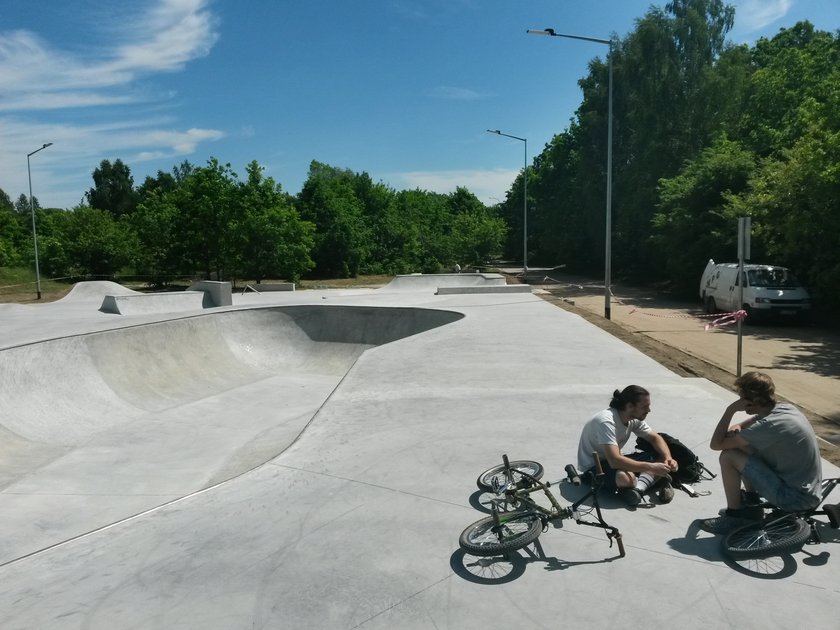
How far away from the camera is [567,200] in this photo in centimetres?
5003

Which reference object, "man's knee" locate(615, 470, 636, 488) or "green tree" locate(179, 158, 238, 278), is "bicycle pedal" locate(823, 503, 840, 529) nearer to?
"man's knee" locate(615, 470, 636, 488)

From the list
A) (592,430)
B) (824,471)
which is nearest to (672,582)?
(592,430)

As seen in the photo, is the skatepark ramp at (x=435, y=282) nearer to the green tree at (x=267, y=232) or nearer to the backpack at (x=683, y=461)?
the green tree at (x=267, y=232)

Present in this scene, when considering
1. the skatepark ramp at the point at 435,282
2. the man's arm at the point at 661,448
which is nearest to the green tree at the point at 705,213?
the skatepark ramp at the point at 435,282

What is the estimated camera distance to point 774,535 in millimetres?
3996

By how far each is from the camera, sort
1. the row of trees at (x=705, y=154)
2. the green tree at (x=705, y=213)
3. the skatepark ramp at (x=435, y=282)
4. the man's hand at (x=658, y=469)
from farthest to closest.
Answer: the skatepark ramp at (x=435, y=282), the green tree at (x=705, y=213), the row of trees at (x=705, y=154), the man's hand at (x=658, y=469)

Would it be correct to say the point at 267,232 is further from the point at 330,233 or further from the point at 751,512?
the point at 751,512

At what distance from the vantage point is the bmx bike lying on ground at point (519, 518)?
401 cm

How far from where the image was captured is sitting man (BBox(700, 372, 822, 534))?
4074 mm

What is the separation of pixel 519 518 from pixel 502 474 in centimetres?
107

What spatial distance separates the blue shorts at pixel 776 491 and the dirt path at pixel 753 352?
8.26 ft

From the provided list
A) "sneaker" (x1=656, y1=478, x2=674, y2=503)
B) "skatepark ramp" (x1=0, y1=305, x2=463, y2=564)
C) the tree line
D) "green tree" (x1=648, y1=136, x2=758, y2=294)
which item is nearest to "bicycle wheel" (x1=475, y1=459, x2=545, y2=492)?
"sneaker" (x1=656, y1=478, x2=674, y2=503)

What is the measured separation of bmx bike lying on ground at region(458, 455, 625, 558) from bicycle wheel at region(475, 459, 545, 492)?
0.02m

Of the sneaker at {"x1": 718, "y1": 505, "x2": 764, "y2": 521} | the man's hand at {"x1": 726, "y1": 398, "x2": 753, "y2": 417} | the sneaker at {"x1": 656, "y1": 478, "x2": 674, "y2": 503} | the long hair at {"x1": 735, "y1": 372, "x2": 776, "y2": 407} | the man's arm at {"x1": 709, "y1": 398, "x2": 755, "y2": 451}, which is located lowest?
the sneaker at {"x1": 656, "y1": 478, "x2": 674, "y2": 503}
